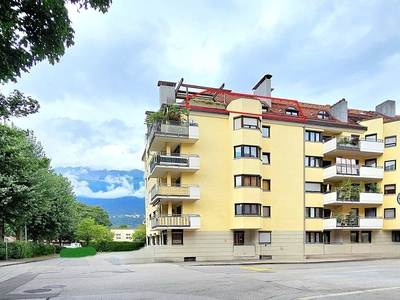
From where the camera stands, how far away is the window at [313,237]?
29.7 m

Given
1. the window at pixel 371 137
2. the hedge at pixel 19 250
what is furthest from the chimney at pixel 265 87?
the hedge at pixel 19 250

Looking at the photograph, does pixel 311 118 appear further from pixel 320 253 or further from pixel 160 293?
Answer: pixel 160 293

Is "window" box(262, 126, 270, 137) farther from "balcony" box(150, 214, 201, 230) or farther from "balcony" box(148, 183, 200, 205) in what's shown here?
"balcony" box(150, 214, 201, 230)

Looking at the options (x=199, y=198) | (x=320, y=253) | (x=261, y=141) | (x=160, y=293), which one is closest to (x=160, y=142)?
(x=199, y=198)

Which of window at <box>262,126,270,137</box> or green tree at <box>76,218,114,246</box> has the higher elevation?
window at <box>262,126,270,137</box>

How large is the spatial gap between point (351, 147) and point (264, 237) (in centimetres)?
1134

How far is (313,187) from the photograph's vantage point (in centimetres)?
3048

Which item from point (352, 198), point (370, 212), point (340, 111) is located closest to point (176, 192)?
point (352, 198)

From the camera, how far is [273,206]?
28906mm

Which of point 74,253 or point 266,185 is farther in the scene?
point 74,253

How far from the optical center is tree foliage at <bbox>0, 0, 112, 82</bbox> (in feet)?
15.9

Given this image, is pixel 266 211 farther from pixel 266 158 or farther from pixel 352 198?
pixel 352 198

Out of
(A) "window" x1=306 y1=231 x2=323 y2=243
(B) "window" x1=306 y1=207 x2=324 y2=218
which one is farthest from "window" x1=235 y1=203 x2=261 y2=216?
(A) "window" x1=306 y1=231 x2=323 y2=243

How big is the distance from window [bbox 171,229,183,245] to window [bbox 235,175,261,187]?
232 inches
